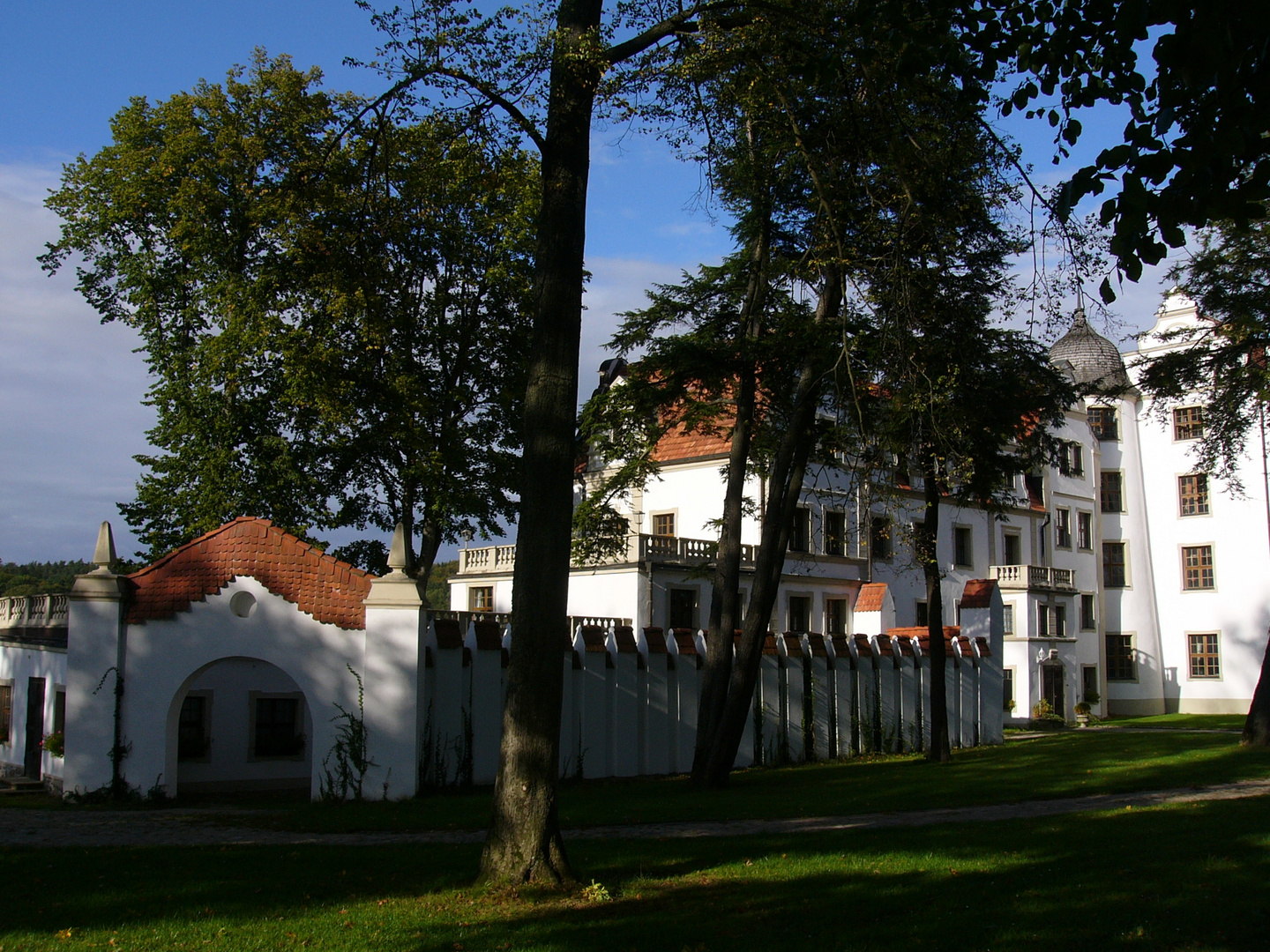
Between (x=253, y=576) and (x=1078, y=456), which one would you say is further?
(x=1078, y=456)

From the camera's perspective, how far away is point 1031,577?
4553cm

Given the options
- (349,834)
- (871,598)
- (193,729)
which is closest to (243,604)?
(193,729)

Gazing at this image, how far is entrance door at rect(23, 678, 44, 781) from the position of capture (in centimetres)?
2094

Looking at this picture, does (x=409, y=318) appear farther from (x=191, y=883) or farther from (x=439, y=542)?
(x=191, y=883)

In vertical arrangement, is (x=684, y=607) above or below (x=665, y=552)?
below

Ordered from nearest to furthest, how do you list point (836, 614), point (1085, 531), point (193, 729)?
point (193, 729)
point (836, 614)
point (1085, 531)

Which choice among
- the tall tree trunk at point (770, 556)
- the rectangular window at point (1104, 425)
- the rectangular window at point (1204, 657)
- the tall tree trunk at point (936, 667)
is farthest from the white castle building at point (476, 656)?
the rectangular window at point (1104, 425)

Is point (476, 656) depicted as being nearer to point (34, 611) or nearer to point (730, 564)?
point (730, 564)

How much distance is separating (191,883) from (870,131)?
994cm

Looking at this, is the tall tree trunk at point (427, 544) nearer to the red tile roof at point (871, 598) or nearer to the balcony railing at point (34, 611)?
the balcony railing at point (34, 611)

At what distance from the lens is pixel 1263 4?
4.81m

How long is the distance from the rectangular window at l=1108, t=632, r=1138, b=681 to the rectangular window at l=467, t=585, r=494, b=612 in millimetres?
29950

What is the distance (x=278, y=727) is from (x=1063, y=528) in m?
40.9

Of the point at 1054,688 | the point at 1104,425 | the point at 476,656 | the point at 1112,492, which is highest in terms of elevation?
the point at 1104,425
